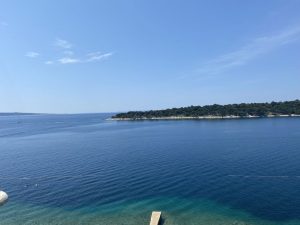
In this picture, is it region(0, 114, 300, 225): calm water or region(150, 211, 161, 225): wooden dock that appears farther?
region(0, 114, 300, 225): calm water

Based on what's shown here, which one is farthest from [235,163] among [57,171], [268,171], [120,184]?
[57,171]

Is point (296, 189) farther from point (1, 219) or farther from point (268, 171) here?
point (1, 219)

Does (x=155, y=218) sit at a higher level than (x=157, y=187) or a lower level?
lower

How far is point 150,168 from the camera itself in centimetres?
5634

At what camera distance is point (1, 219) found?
35.2m

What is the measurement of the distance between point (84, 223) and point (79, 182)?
16.1 metres

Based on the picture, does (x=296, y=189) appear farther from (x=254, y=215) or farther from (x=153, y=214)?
(x=153, y=214)

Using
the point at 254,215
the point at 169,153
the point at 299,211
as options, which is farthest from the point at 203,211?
the point at 169,153

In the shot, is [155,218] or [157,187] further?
[157,187]

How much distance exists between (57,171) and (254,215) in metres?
37.6

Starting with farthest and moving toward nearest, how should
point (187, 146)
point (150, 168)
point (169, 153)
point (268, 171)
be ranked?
1. point (187, 146)
2. point (169, 153)
3. point (150, 168)
4. point (268, 171)

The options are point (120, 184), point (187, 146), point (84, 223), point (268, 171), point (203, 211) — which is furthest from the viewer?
point (187, 146)

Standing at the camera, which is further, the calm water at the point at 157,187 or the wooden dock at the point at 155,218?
the calm water at the point at 157,187

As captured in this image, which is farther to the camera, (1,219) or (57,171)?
(57,171)
